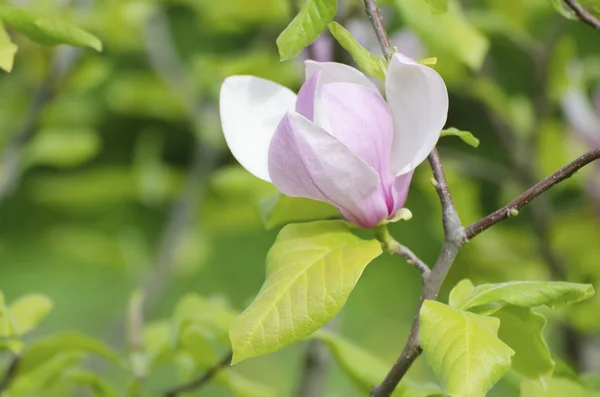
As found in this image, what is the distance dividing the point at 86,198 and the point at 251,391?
125 centimetres

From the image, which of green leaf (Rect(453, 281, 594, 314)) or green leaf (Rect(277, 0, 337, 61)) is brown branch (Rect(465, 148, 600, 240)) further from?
green leaf (Rect(277, 0, 337, 61))

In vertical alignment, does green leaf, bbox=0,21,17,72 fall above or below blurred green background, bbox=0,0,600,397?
above

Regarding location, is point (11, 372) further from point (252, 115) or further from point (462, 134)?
point (462, 134)

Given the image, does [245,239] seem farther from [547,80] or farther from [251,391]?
[251,391]

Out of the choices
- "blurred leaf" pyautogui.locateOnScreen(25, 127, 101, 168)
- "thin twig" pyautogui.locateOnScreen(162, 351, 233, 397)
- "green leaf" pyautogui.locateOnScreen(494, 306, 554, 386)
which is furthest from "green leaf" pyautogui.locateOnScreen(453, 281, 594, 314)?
"blurred leaf" pyautogui.locateOnScreen(25, 127, 101, 168)

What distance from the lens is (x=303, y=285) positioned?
17.4 inches

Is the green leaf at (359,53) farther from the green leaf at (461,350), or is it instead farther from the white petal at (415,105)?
the green leaf at (461,350)

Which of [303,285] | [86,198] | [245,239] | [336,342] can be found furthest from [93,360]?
[245,239]

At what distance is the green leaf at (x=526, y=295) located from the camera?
448 millimetres

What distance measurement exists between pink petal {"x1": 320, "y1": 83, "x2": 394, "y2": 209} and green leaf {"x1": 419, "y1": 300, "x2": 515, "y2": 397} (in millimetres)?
104

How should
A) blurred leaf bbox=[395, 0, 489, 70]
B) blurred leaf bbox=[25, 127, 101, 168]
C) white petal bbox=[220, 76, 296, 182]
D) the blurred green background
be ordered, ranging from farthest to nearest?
blurred leaf bbox=[25, 127, 101, 168]
the blurred green background
blurred leaf bbox=[395, 0, 489, 70]
white petal bbox=[220, 76, 296, 182]

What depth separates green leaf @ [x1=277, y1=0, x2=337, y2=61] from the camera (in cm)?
45

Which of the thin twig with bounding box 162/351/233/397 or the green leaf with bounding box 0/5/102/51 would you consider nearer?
the green leaf with bounding box 0/5/102/51

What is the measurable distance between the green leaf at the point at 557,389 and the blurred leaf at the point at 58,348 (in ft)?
1.17
